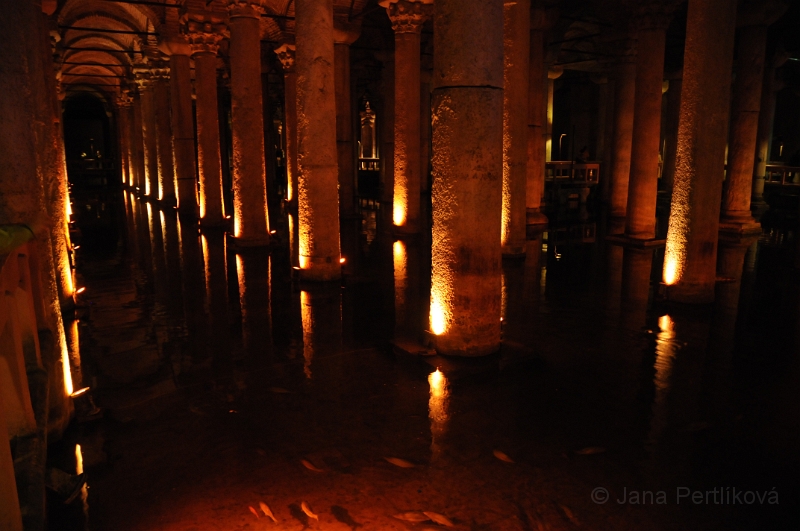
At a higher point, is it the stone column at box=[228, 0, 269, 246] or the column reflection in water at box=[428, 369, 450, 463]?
the stone column at box=[228, 0, 269, 246]

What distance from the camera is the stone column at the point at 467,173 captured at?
17.1 feet

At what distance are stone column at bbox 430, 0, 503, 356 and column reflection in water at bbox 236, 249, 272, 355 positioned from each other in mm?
2020

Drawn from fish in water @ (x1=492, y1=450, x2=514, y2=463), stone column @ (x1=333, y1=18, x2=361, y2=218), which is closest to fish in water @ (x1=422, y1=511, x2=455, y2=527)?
fish in water @ (x1=492, y1=450, x2=514, y2=463)

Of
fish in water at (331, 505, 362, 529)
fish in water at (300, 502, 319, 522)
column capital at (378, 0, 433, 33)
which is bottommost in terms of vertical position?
fish in water at (300, 502, 319, 522)

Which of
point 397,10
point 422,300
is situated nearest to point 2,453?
point 422,300

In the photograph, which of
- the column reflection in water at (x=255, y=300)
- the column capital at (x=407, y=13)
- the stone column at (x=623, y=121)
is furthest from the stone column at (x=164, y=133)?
the stone column at (x=623, y=121)

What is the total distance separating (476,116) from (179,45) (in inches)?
571

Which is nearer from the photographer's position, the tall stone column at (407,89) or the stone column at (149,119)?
the tall stone column at (407,89)

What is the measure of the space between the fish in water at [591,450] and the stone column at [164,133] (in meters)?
19.5

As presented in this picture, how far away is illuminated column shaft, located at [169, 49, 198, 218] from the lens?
671 inches

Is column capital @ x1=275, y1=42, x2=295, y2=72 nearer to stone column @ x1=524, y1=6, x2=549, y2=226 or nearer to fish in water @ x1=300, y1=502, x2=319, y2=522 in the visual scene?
stone column @ x1=524, y1=6, x2=549, y2=226

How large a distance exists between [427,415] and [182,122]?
603 inches

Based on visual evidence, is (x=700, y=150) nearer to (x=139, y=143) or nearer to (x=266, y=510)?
(x=266, y=510)

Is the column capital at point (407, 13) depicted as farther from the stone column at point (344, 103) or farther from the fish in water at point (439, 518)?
the fish in water at point (439, 518)
